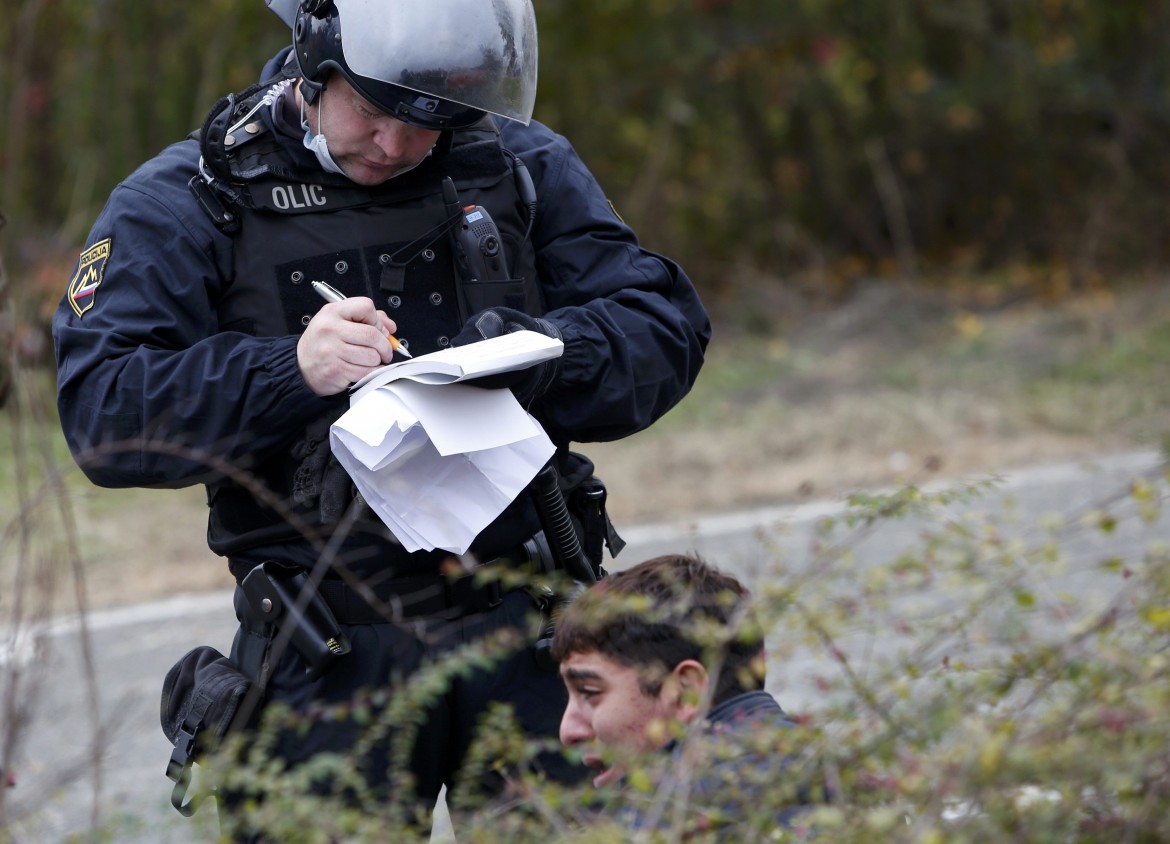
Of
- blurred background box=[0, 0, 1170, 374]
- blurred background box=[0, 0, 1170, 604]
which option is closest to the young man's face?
blurred background box=[0, 0, 1170, 604]

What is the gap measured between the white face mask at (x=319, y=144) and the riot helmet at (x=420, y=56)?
3 centimetres

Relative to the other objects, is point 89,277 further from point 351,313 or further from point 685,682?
point 685,682

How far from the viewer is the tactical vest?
2.63 metres

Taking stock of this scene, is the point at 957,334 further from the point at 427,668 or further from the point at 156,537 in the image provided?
the point at 427,668

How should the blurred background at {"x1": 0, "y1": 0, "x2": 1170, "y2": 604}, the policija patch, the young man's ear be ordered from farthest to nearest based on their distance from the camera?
1. the blurred background at {"x1": 0, "y1": 0, "x2": 1170, "y2": 604}
2. the policija patch
3. the young man's ear

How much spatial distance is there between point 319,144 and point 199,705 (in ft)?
3.17

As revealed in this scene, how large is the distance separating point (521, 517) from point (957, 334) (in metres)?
7.75

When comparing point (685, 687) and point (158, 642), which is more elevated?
point (685, 687)

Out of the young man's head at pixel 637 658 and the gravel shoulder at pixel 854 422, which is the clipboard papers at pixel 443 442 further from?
the gravel shoulder at pixel 854 422

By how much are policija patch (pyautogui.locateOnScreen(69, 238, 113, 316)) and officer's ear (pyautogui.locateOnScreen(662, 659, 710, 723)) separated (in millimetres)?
1123

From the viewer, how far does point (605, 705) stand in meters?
2.46

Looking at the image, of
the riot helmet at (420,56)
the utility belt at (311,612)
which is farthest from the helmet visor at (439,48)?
the utility belt at (311,612)

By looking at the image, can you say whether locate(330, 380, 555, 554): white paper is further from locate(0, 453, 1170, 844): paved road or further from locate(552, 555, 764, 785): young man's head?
locate(0, 453, 1170, 844): paved road

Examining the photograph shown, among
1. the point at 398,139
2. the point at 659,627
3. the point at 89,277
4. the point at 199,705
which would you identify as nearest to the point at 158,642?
the point at 199,705
